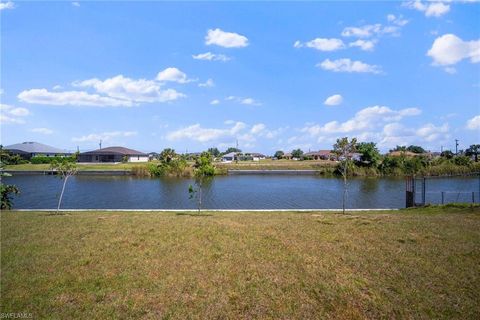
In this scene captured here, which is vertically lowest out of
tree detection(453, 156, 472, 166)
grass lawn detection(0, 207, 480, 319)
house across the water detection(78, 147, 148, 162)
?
grass lawn detection(0, 207, 480, 319)

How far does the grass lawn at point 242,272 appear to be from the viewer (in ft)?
22.0

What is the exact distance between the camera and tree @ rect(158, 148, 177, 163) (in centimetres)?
6494

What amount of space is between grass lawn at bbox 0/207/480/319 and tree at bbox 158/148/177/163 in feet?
170

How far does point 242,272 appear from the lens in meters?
8.45

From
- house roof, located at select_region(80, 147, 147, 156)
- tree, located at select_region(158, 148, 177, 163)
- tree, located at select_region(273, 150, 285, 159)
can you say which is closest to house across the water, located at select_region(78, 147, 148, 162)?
house roof, located at select_region(80, 147, 147, 156)

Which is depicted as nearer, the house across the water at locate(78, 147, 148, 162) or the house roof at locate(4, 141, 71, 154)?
the house across the water at locate(78, 147, 148, 162)

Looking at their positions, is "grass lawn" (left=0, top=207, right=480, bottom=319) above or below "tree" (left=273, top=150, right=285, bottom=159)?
below

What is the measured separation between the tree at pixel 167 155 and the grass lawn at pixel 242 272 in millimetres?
51763

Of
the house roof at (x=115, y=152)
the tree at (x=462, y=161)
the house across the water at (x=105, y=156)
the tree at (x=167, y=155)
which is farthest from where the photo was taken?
the house roof at (x=115, y=152)

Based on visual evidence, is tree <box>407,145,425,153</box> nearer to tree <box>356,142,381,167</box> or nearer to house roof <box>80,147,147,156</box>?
tree <box>356,142,381,167</box>

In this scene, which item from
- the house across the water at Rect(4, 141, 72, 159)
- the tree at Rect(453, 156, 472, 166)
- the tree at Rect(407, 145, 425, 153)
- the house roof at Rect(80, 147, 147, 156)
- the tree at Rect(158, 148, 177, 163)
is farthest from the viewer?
the tree at Rect(407, 145, 425, 153)

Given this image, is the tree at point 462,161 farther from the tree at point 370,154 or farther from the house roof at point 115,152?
the house roof at point 115,152

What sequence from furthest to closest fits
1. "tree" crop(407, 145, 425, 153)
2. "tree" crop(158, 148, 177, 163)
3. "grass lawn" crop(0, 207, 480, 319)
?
"tree" crop(407, 145, 425, 153) → "tree" crop(158, 148, 177, 163) → "grass lawn" crop(0, 207, 480, 319)

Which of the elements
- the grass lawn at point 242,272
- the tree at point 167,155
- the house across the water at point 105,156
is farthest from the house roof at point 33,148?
the grass lawn at point 242,272
